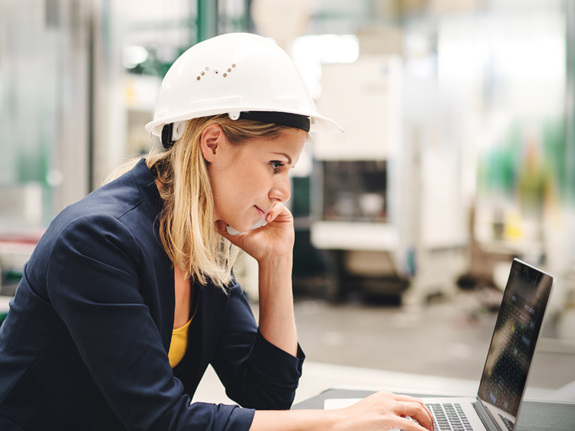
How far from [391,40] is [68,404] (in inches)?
221

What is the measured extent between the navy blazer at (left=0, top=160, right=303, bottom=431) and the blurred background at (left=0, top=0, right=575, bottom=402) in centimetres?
270

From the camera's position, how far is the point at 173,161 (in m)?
1.19

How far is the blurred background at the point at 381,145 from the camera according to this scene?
14.3 feet

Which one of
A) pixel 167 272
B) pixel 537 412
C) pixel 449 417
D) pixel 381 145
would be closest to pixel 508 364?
pixel 449 417

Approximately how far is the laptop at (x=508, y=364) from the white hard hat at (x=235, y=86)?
1.52ft

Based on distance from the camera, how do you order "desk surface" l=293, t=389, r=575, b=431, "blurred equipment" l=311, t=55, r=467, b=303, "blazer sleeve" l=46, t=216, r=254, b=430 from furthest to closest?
1. "blurred equipment" l=311, t=55, r=467, b=303
2. "desk surface" l=293, t=389, r=575, b=431
3. "blazer sleeve" l=46, t=216, r=254, b=430

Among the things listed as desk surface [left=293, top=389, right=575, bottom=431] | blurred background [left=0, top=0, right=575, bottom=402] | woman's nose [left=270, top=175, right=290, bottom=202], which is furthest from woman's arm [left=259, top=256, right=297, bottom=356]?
blurred background [left=0, top=0, right=575, bottom=402]

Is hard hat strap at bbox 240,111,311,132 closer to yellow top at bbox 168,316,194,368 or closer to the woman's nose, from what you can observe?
the woman's nose

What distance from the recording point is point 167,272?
1.12m

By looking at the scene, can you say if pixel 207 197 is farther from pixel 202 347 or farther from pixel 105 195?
pixel 202 347

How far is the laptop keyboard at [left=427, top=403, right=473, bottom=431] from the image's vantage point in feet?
Answer: 3.76

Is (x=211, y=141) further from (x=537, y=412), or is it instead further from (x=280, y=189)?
(x=537, y=412)

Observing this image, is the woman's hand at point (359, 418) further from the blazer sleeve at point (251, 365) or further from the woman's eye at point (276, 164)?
the woman's eye at point (276, 164)

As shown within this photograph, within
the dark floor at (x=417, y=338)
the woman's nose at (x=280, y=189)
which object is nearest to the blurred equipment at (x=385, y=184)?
the dark floor at (x=417, y=338)
